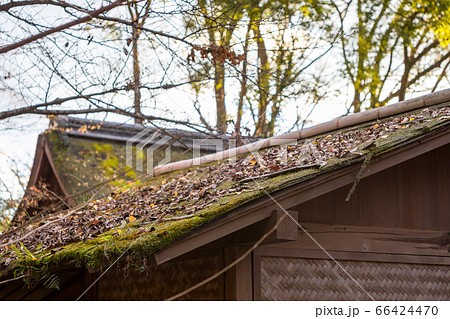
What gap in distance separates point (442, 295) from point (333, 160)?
1953mm

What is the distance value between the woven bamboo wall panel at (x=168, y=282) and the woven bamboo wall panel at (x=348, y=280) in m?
0.40

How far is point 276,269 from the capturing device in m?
4.33

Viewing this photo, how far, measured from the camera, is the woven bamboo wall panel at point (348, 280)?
433 centimetres

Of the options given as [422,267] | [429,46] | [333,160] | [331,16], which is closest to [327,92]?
[331,16]

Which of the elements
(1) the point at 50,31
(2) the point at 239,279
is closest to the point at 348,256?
(2) the point at 239,279

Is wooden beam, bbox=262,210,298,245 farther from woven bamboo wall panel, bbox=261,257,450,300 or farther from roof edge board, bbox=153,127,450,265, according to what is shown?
woven bamboo wall panel, bbox=261,257,450,300

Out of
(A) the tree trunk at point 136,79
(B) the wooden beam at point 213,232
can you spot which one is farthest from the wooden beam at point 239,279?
(A) the tree trunk at point 136,79

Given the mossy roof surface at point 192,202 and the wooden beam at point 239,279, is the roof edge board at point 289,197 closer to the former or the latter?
the mossy roof surface at point 192,202

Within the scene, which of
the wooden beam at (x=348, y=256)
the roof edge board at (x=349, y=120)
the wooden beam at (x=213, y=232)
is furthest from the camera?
the roof edge board at (x=349, y=120)

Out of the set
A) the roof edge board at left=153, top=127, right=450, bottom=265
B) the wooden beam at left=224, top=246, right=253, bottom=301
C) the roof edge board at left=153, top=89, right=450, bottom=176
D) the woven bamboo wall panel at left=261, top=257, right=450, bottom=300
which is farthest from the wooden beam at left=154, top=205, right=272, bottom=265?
the roof edge board at left=153, top=89, right=450, bottom=176

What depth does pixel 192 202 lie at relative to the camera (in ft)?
14.9

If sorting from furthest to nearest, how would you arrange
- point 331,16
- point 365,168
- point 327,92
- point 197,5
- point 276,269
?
point 331,16
point 327,92
point 197,5
point 276,269
point 365,168

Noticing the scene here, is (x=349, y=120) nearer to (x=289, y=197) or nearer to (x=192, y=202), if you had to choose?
(x=192, y=202)

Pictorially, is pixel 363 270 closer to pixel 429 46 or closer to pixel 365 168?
pixel 365 168
